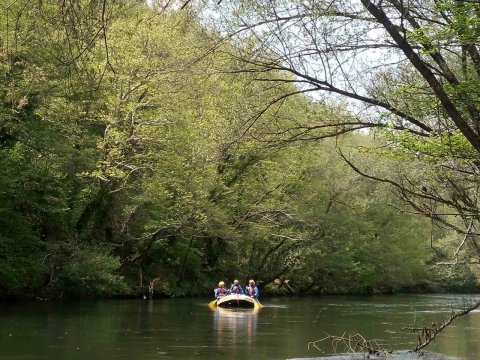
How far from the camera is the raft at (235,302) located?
26484 millimetres

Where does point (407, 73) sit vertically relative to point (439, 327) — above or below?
above

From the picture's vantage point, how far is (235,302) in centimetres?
2667

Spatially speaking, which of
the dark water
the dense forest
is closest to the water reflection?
the dark water

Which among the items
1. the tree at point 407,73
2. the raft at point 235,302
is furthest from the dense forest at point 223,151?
the raft at point 235,302

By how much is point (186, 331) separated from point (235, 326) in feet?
7.99

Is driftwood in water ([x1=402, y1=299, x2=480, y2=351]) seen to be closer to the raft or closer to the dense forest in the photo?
the dense forest

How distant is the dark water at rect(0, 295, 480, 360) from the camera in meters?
13.8

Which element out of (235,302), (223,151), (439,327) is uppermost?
(223,151)

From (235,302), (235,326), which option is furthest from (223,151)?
(235,302)

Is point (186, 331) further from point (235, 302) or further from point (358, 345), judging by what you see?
point (235, 302)

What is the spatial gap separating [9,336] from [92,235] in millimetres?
13323

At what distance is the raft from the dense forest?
4.20 meters

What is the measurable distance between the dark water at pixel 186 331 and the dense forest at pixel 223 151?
2321 millimetres

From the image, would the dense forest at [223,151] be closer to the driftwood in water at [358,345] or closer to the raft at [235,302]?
the driftwood in water at [358,345]
